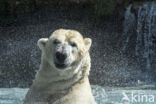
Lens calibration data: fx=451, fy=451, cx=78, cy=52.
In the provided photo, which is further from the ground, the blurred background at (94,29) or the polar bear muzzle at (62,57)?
the polar bear muzzle at (62,57)

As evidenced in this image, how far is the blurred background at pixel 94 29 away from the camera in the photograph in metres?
12.2

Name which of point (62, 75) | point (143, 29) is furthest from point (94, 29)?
point (62, 75)

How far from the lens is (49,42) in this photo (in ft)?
14.5

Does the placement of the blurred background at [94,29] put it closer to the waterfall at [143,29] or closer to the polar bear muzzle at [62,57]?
the waterfall at [143,29]

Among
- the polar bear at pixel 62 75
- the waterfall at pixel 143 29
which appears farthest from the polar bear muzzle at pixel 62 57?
the waterfall at pixel 143 29

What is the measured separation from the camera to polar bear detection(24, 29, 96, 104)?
4.21 m

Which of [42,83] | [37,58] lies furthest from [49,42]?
[37,58]

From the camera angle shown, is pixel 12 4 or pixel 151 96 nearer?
pixel 151 96

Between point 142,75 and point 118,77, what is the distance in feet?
2.21

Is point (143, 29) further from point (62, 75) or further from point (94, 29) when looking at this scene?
point (62, 75)

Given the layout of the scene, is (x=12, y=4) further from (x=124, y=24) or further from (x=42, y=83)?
(x=42, y=83)

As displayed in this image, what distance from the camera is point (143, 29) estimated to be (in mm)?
12766

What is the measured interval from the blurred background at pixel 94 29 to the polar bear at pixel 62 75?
7461 millimetres

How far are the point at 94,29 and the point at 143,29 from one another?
4.58 ft
